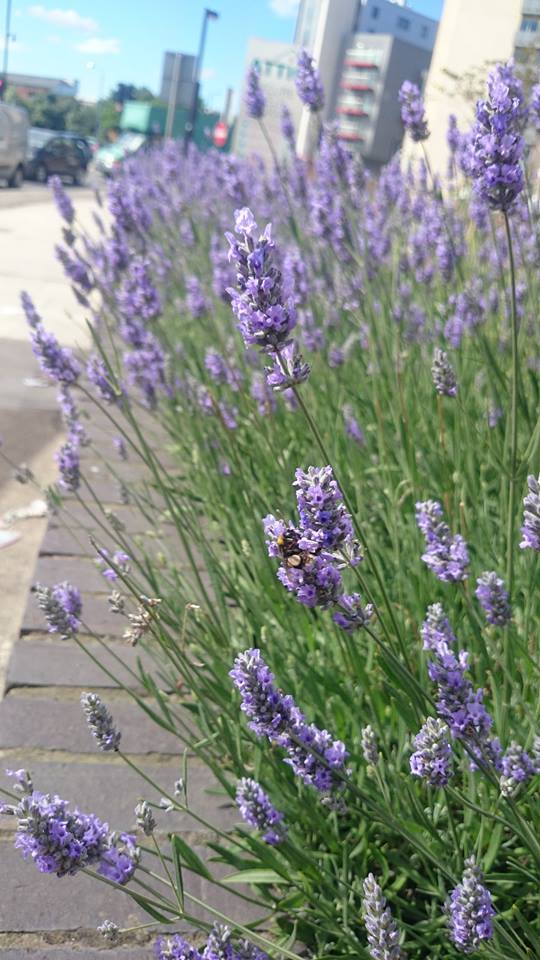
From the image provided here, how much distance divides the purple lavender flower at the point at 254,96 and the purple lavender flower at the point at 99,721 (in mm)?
2624

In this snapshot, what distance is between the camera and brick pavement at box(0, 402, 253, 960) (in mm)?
1569

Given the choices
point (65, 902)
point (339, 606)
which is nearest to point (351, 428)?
point (65, 902)

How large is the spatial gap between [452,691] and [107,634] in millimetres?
1516

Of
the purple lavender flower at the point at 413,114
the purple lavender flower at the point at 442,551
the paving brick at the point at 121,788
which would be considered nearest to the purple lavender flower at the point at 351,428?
the purple lavender flower at the point at 413,114

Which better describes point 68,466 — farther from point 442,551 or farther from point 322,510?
point 322,510

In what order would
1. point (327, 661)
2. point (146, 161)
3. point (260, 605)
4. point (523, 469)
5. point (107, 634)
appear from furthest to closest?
1. point (146, 161)
2. point (107, 634)
3. point (260, 605)
4. point (327, 661)
5. point (523, 469)

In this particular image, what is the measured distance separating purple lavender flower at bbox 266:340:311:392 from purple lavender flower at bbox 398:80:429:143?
62.5 inches

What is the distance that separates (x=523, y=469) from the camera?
1.61 meters

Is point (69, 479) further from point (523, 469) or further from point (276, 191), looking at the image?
point (276, 191)

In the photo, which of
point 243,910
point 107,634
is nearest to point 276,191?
point 107,634

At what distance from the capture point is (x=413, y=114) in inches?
102

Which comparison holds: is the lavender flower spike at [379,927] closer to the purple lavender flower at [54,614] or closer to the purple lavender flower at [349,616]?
the purple lavender flower at [349,616]

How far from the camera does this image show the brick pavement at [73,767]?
1569mm

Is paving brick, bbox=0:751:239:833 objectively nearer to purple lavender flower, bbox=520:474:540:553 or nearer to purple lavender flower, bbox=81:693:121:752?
purple lavender flower, bbox=81:693:121:752
